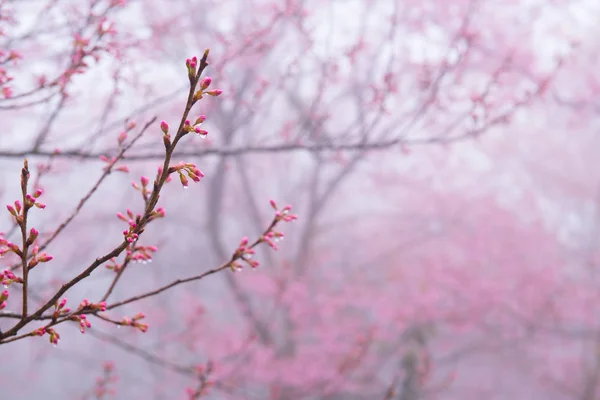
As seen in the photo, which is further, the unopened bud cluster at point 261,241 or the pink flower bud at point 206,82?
the unopened bud cluster at point 261,241

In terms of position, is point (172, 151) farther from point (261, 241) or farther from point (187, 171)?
point (261, 241)

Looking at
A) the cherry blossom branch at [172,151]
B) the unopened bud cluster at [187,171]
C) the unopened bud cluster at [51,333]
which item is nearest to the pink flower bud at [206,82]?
the cherry blossom branch at [172,151]

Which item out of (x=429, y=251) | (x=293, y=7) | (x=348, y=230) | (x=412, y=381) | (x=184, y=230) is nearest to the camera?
(x=293, y=7)

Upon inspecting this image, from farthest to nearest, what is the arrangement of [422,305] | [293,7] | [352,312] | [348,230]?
[348,230] → [352,312] → [422,305] → [293,7]

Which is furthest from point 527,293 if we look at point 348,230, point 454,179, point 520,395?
point 520,395

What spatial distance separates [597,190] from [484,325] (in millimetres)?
8136

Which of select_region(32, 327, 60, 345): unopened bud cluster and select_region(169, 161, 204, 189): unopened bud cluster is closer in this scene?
select_region(169, 161, 204, 189): unopened bud cluster

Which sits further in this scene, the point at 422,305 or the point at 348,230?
the point at 348,230

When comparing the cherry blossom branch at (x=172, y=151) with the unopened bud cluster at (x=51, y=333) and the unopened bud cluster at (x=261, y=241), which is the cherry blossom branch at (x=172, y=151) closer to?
the unopened bud cluster at (x=51, y=333)

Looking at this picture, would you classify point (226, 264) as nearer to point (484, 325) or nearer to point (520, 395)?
point (484, 325)

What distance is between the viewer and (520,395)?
19609 millimetres

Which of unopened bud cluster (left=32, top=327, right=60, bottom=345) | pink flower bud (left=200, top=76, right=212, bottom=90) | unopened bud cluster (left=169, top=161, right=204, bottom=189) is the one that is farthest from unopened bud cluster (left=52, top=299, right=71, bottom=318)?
pink flower bud (left=200, top=76, right=212, bottom=90)

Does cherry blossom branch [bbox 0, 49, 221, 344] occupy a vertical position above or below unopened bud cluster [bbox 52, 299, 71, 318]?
above

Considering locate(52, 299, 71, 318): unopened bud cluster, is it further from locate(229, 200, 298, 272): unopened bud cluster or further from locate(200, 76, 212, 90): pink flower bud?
locate(200, 76, 212, 90): pink flower bud
